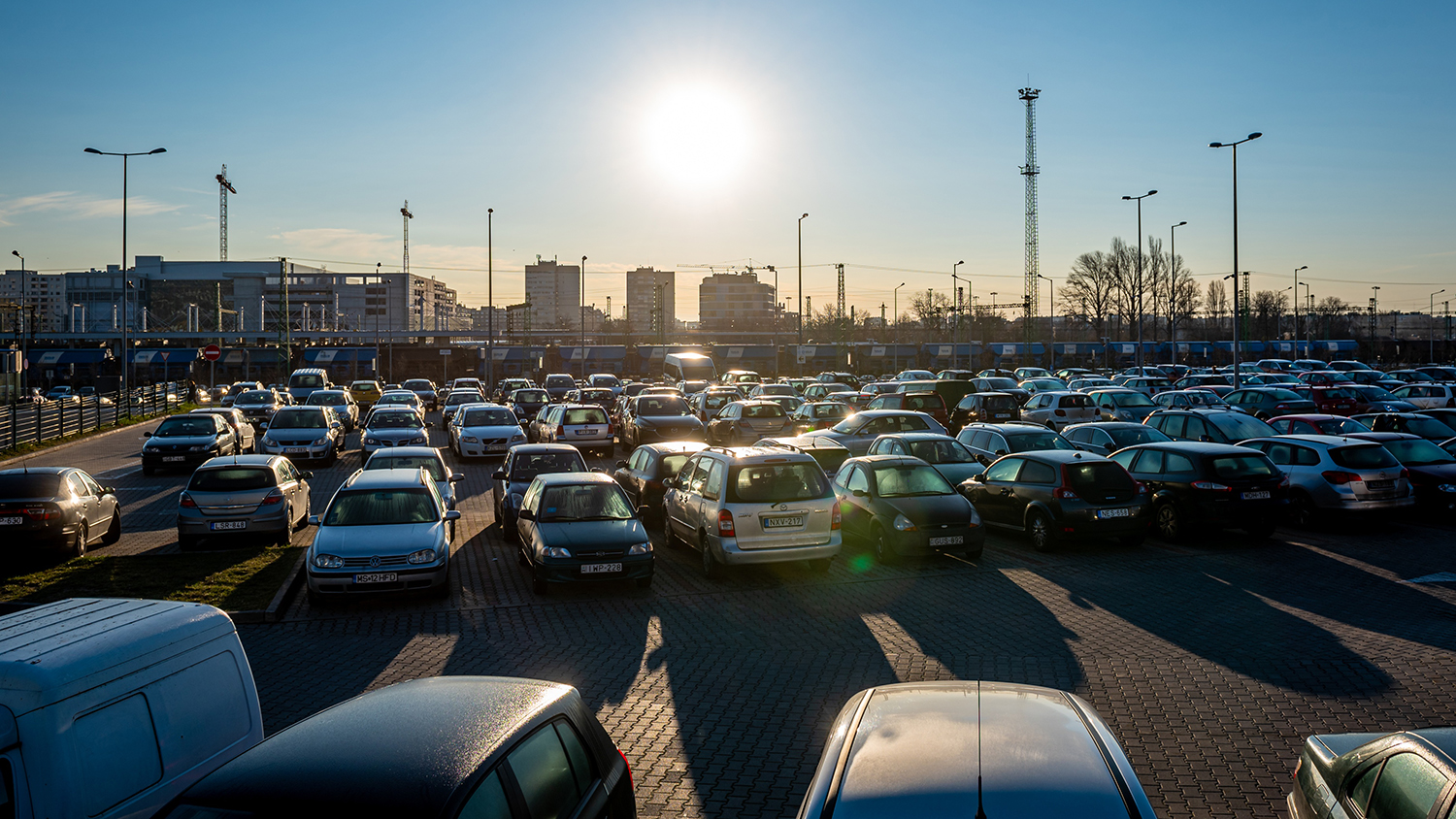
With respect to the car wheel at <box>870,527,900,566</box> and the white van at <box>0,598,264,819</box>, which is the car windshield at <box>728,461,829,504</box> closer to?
the car wheel at <box>870,527,900,566</box>

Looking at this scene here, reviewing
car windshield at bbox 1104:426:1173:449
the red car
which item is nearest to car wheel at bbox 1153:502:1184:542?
car windshield at bbox 1104:426:1173:449

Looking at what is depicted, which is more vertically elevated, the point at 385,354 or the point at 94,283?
the point at 94,283

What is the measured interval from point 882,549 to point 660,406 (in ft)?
55.9

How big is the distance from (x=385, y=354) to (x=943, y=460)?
3185 inches

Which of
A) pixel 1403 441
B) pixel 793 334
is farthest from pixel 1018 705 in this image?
pixel 793 334

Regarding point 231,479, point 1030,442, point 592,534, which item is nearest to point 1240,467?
point 1030,442

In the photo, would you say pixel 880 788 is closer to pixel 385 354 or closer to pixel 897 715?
pixel 897 715

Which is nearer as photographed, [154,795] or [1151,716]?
[154,795]

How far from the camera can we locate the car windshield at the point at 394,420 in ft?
92.0

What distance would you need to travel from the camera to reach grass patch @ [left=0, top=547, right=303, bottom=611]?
38.6 ft

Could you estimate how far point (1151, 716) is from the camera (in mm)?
7562

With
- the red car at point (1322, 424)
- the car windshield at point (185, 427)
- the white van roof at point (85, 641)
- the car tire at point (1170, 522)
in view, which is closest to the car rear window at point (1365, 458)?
the car tire at point (1170, 522)

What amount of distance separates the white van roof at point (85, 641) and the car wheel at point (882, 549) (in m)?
10.0

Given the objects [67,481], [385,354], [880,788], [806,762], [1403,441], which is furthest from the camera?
[385,354]
